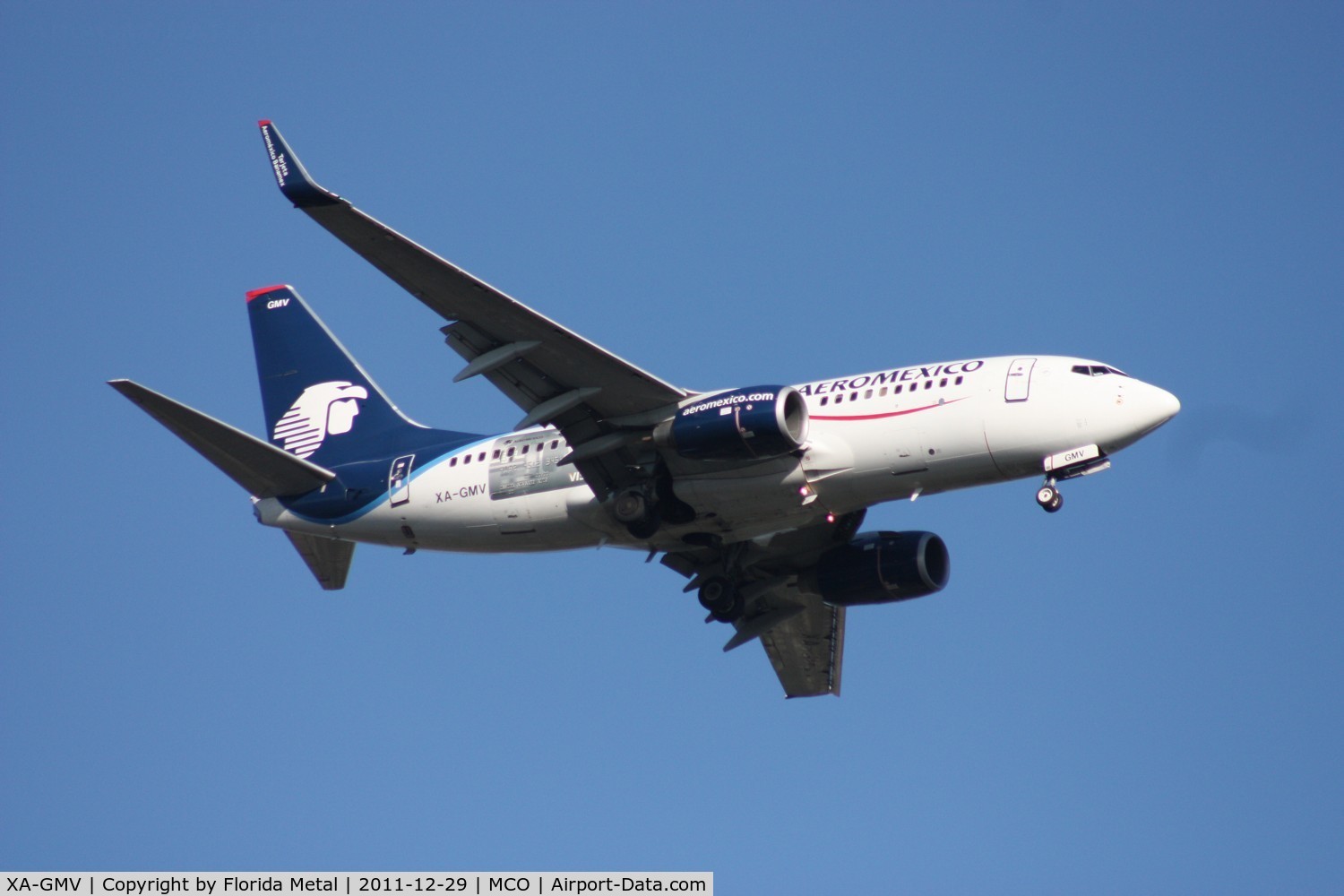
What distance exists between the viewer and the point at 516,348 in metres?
37.8

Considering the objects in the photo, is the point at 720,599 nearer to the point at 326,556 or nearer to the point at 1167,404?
the point at 326,556

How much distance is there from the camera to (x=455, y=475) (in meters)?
41.7

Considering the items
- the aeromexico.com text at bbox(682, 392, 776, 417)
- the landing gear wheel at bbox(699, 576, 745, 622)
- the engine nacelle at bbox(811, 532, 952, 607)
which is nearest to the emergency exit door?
the aeromexico.com text at bbox(682, 392, 776, 417)

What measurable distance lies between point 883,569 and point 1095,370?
7.86m

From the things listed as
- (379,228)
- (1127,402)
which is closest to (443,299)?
(379,228)

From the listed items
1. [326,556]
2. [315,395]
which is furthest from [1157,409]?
[315,395]

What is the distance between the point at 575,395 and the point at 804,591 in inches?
362

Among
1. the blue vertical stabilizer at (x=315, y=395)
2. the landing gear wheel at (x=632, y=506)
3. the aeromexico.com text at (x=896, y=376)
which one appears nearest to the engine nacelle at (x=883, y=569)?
the aeromexico.com text at (x=896, y=376)

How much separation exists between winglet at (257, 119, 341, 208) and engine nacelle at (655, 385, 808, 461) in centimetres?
904

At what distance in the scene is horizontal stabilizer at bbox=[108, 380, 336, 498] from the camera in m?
37.6

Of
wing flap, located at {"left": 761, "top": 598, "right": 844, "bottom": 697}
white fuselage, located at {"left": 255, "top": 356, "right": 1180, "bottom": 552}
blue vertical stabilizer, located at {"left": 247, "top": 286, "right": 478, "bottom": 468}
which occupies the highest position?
blue vertical stabilizer, located at {"left": 247, "top": 286, "right": 478, "bottom": 468}

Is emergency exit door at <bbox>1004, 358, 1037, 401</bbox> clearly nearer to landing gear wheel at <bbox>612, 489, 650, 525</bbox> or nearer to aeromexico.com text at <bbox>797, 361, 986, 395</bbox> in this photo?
aeromexico.com text at <bbox>797, 361, 986, 395</bbox>

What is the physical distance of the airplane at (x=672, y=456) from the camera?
122 ft

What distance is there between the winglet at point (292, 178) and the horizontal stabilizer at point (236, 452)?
17.4ft
